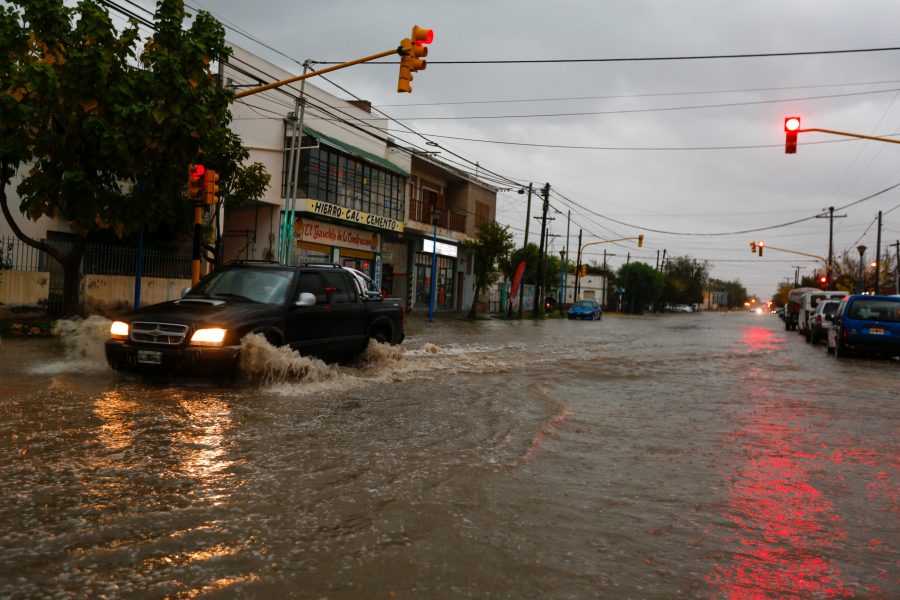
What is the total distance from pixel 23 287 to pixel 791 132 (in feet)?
63.9

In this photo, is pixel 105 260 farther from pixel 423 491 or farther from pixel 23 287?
pixel 423 491

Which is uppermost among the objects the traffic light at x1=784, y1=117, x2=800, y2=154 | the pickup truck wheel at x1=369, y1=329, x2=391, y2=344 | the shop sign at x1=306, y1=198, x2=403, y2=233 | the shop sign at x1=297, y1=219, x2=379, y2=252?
the traffic light at x1=784, y1=117, x2=800, y2=154

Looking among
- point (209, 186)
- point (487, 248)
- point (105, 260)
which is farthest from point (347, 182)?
point (209, 186)

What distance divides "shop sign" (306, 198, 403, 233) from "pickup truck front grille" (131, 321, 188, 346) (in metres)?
20.2

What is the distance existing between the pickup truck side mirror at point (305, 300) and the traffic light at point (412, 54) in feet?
19.0

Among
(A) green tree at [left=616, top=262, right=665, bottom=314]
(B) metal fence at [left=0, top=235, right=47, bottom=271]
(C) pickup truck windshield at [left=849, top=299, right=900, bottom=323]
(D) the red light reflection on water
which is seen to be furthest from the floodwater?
(A) green tree at [left=616, top=262, right=665, bottom=314]

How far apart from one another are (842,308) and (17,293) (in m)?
20.9

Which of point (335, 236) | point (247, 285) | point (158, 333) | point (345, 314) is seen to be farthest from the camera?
point (335, 236)

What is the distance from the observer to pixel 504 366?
44.8 feet

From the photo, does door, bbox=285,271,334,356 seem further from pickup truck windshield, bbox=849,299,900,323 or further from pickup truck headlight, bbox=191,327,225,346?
pickup truck windshield, bbox=849,299,900,323

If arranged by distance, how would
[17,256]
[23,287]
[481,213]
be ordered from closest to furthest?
1. [23,287]
2. [17,256]
3. [481,213]

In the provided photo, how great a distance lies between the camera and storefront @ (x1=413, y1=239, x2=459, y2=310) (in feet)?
133

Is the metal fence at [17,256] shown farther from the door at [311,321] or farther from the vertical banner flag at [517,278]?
the vertical banner flag at [517,278]

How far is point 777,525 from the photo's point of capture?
14.7ft
